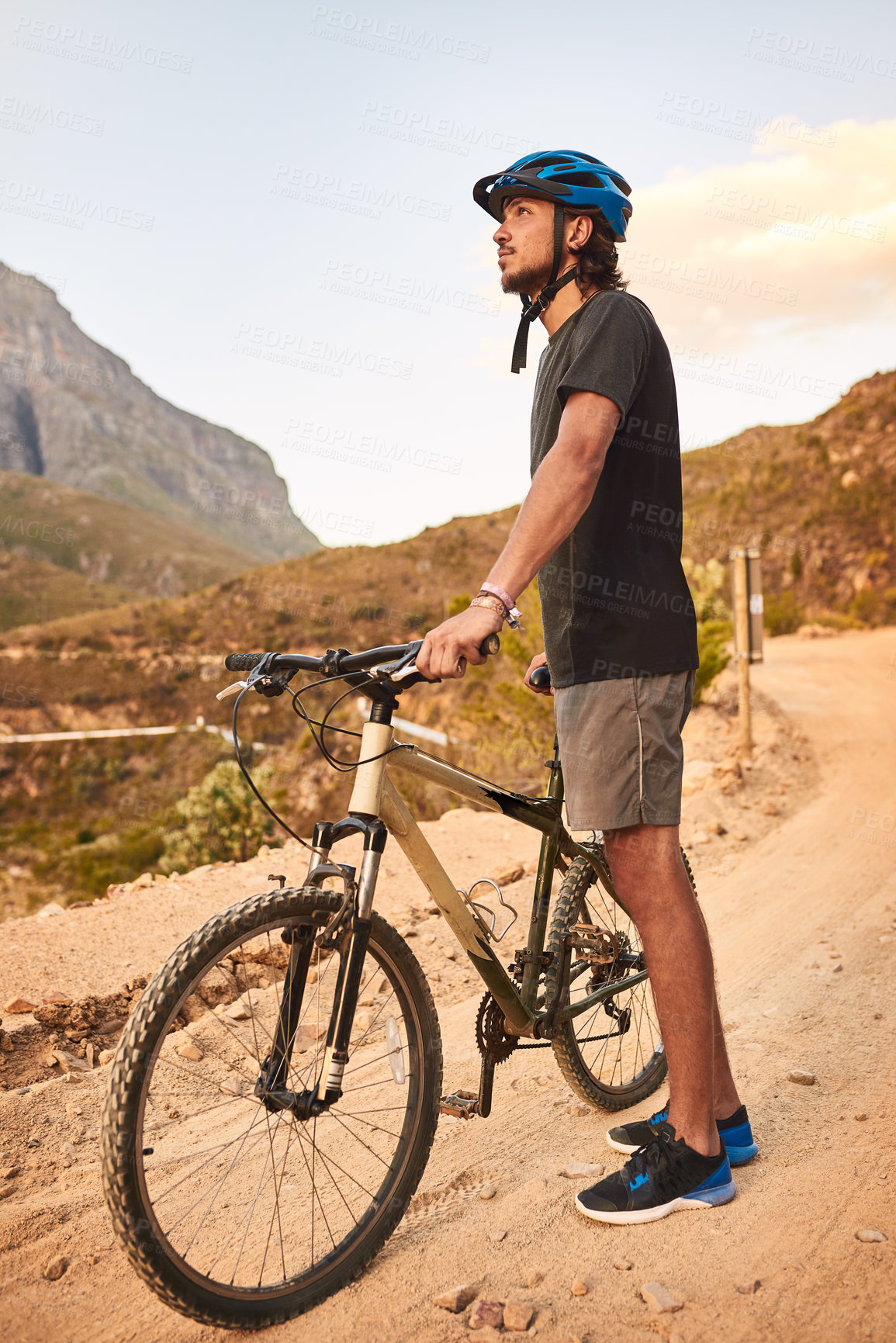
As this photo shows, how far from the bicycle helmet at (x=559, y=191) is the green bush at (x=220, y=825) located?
34.5ft

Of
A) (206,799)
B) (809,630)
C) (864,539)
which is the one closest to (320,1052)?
(206,799)

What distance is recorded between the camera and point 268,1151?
225cm

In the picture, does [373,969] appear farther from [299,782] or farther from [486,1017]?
[299,782]

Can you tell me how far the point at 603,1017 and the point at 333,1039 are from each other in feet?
4.48

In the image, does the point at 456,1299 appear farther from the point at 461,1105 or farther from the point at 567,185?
the point at 567,185

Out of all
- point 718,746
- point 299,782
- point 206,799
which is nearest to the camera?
point 718,746

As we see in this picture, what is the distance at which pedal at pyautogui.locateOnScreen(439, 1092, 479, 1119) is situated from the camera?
2.02m

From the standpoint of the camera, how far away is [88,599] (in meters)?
51.0

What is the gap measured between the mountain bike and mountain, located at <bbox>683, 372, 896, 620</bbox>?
81.6 feet

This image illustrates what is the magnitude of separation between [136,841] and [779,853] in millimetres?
15698

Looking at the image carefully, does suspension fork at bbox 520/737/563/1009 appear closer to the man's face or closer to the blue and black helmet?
the man's face

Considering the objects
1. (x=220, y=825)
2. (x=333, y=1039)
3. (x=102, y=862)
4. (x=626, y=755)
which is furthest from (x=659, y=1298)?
(x=102, y=862)

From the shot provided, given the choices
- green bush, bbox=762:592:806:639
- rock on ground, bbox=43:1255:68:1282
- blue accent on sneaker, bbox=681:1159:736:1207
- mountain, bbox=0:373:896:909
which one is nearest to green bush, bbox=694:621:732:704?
mountain, bbox=0:373:896:909

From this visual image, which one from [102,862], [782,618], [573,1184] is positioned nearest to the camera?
[573,1184]
